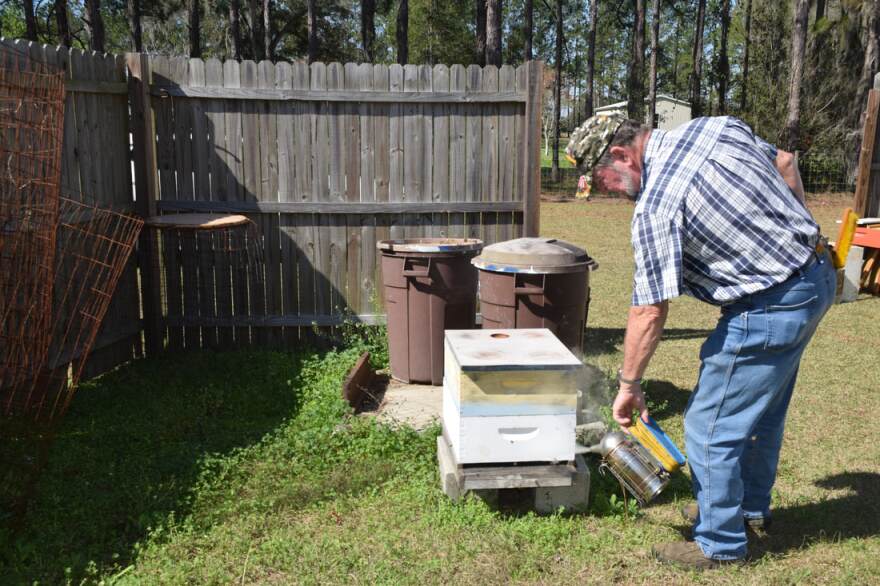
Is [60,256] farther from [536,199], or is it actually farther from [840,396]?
[840,396]

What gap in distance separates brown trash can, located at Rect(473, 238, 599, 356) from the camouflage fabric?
2.17 m

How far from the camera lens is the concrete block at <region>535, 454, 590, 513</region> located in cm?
433

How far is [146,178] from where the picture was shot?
720 centimetres

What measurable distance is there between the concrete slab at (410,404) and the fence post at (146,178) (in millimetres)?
2402

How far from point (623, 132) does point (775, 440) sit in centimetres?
170

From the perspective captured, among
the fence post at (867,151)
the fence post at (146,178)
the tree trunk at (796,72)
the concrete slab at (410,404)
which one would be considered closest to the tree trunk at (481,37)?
the tree trunk at (796,72)

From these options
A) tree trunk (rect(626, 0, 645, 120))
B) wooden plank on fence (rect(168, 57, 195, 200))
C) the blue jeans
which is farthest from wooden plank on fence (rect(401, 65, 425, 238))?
tree trunk (rect(626, 0, 645, 120))

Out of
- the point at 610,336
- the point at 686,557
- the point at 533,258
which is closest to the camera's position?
the point at 686,557

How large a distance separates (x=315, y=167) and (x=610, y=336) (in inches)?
137

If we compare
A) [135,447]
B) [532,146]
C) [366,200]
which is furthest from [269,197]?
[135,447]

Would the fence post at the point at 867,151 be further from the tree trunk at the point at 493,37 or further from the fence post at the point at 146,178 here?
the tree trunk at the point at 493,37

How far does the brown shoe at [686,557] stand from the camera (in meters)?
3.73

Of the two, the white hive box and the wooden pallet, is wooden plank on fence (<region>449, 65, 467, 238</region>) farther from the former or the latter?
the wooden pallet

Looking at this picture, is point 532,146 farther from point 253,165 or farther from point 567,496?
point 567,496
